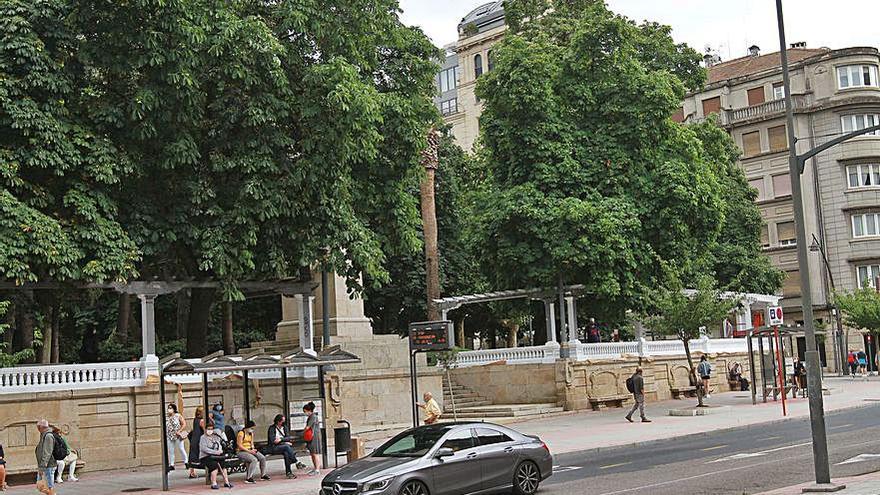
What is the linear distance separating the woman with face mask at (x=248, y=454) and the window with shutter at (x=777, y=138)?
5298cm

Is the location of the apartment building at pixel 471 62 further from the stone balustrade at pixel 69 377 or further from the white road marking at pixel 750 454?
the white road marking at pixel 750 454

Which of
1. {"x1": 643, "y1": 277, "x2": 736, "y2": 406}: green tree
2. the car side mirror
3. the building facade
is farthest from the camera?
the building facade

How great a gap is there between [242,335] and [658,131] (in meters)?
20.8

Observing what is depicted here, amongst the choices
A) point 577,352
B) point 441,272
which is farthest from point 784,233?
point 577,352

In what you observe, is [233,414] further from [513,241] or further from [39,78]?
[513,241]

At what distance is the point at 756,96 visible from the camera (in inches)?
2712

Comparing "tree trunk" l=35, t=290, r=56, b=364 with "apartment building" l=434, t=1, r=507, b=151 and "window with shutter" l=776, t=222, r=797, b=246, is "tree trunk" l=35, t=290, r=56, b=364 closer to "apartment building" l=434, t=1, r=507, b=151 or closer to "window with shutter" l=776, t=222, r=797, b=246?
"apartment building" l=434, t=1, r=507, b=151

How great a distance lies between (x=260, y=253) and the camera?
2708 cm

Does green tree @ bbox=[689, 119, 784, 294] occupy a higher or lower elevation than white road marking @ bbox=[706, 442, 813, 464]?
higher

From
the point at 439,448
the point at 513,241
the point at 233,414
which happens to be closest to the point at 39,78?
the point at 233,414

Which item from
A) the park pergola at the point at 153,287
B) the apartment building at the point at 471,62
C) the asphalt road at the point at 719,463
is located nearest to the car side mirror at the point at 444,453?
the asphalt road at the point at 719,463

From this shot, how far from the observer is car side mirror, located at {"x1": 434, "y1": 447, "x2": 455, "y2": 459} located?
1602 centimetres

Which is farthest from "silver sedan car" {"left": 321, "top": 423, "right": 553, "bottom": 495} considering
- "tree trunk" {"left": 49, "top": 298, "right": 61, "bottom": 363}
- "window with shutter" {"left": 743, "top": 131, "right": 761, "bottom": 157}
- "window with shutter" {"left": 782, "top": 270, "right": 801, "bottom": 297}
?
"window with shutter" {"left": 743, "top": 131, "right": 761, "bottom": 157}

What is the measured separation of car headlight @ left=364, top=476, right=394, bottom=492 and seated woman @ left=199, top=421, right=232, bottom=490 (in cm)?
638
